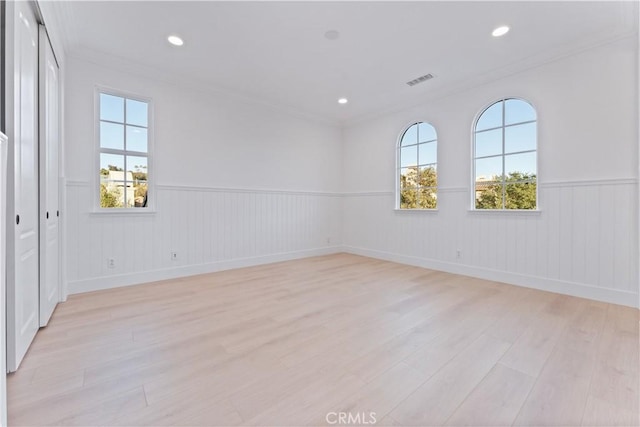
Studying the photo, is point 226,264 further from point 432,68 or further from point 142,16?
point 432,68

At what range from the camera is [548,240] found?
3.23 metres

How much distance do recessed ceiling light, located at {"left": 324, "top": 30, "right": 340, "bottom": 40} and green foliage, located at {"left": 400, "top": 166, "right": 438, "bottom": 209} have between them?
98.5 inches

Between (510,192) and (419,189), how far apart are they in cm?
131

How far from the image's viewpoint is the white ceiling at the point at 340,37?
2502 millimetres

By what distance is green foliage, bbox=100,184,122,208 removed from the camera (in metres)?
3.34

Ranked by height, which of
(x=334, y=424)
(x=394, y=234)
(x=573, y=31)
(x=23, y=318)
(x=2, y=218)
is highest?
(x=573, y=31)

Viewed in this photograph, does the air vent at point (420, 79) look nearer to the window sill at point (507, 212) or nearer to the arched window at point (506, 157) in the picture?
the arched window at point (506, 157)

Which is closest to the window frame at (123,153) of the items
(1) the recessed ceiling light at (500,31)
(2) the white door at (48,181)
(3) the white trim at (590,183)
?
(2) the white door at (48,181)

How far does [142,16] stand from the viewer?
2.61m

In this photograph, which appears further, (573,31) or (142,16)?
(573,31)

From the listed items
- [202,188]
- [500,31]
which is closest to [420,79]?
[500,31]

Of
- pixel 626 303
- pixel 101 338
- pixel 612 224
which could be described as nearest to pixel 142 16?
pixel 101 338

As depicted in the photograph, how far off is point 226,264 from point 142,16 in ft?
10.2

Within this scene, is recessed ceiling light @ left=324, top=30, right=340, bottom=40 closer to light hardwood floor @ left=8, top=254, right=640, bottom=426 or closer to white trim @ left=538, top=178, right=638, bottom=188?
light hardwood floor @ left=8, top=254, right=640, bottom=426
